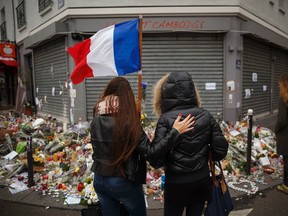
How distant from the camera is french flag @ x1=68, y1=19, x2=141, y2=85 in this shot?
3023 millimetres

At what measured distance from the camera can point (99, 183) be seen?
212 cm

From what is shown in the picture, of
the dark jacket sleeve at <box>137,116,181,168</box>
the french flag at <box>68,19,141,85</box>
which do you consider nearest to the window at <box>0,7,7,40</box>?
the french flag at <box>68,19,141,85</box>

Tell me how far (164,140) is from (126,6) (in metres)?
7.01

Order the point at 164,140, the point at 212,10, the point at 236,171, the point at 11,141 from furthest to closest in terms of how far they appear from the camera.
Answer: the point at 212,10 < the point at 11,141 < the point at 236,171 < the point at 164,140

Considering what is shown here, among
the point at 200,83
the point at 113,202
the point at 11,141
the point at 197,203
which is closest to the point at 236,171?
the point at 197,203

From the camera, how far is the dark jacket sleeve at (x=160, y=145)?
6.38 feet

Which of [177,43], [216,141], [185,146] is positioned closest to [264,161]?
[216,141]

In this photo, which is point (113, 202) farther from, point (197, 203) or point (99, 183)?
point (197, 203)

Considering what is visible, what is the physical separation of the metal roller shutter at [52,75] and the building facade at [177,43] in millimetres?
38

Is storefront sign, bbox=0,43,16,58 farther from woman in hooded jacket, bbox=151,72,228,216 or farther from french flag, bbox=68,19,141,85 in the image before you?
woman in hooded jacket, bbox=151,72,228,216

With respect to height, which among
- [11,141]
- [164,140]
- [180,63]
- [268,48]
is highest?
[268,48]

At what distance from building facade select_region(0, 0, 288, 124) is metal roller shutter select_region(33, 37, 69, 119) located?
38 millimetres

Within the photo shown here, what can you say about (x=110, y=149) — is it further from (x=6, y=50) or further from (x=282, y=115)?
(x=6, y=50)

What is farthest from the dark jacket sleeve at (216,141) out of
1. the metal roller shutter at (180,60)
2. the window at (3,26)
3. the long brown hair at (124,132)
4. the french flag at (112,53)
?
the window at (3,26)
